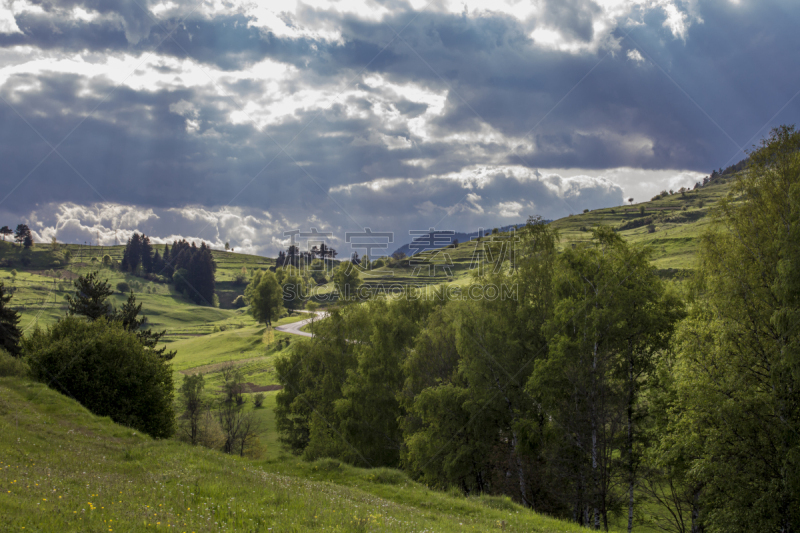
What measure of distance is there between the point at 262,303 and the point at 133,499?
4752 inches

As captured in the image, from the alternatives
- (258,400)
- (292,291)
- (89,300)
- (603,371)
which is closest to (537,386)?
(603,371)

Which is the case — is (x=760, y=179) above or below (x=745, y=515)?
above

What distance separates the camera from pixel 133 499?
10.7 meters

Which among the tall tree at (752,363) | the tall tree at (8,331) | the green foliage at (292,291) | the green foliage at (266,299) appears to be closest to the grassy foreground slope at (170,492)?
the tall tree at (752,363)

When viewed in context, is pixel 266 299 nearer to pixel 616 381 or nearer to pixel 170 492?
pixel 616 381

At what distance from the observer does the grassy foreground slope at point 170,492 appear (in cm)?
925

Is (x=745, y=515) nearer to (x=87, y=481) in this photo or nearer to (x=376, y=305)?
(x=87, y=481)

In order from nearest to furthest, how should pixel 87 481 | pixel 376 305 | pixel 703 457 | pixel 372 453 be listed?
1. pixel 87 481
2. pixel 703 457
3. pixel 372 453
4. pixel 376 305

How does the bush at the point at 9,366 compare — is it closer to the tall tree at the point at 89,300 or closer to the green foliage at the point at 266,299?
the tall tree at the point at 89,300

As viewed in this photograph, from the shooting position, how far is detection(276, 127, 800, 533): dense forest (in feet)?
58.4

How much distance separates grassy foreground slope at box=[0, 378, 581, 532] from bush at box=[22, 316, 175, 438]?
5.55 m

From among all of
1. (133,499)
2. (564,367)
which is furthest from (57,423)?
(564,367)

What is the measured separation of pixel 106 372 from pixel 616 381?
115ft

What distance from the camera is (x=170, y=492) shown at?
11789 mm
